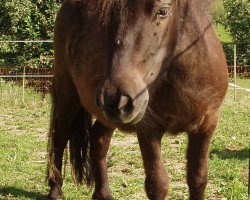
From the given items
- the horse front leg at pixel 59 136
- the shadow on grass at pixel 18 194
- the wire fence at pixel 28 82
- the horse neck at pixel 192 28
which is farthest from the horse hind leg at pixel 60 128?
the wire fence at pixel 28 82

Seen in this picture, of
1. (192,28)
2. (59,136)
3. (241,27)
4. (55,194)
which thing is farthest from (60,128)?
(241,27)

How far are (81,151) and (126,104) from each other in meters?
2.41

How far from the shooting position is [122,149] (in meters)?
6.55

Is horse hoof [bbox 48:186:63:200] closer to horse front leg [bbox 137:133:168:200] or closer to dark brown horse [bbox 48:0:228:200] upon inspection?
dark brown horse [bbox 48:0:228:200]

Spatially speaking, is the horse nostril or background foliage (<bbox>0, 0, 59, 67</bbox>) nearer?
the horse nostril

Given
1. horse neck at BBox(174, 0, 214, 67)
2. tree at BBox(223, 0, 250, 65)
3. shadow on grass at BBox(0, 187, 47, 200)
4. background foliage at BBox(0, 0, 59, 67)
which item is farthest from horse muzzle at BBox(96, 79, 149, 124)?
tree at BBox(223, 0, 250, 65)

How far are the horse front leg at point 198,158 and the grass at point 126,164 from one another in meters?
0.86

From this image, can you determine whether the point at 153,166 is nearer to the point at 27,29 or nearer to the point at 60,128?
the point at 60,128

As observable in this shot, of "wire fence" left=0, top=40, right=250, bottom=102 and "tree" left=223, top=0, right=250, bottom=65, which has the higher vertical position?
"tree" left=223, top=0, right=250, bottom=65

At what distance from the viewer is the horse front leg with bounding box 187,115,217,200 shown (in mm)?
3664

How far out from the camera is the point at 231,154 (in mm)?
6086

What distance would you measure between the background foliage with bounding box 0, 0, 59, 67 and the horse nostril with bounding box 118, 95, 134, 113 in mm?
11030

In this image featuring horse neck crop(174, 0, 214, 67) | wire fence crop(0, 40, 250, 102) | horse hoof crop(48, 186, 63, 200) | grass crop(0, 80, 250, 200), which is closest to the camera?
horse neck crop(174, 0, 214, 67)

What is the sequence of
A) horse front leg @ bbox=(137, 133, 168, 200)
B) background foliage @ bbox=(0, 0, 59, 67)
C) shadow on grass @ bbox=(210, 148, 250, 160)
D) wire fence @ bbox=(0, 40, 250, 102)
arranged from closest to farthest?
horse front leg @ bbox=(137, 133, 168, 200) < shadow on grass @ bbox=(210, 148, 250, 160) < wire fence @ bbox=(0, 40, 250, 102) < background foliage @ bbox=(0, 0, 59, 67)
